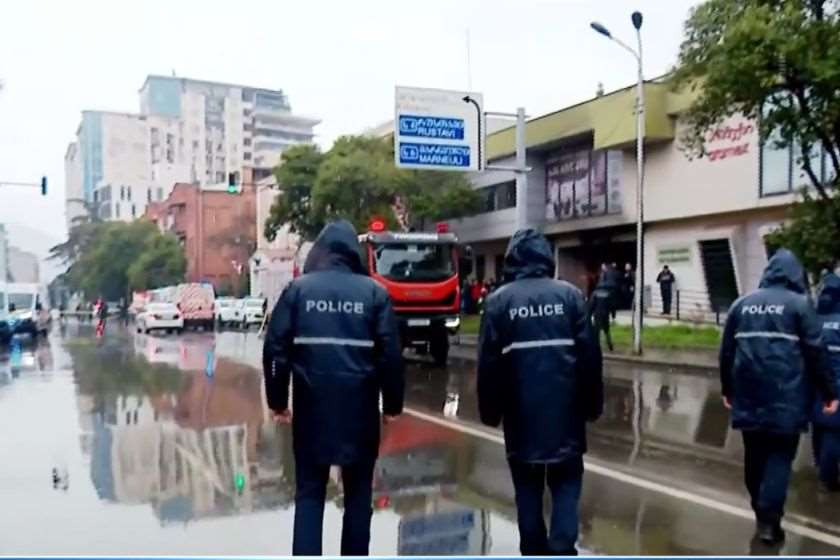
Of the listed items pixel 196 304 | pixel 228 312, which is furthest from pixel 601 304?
pixel 196 304

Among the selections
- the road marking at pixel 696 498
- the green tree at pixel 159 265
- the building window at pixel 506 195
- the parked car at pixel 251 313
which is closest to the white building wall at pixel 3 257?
the parked car at pixel 251 313

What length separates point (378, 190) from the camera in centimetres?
3728

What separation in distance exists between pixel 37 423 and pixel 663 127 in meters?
21.5

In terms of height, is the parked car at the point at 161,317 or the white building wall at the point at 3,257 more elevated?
the white building wall at the point at 3,257

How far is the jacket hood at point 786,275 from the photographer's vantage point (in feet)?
20.1

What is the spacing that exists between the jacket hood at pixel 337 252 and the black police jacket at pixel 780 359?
2.67m

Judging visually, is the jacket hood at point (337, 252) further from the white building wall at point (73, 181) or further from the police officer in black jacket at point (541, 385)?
the white building wall at point (73, 181)

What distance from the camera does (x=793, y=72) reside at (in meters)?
13.9

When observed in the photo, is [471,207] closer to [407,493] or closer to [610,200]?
[610,200]

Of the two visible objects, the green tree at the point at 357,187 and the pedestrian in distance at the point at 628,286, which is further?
the green tree at the point at 357,187

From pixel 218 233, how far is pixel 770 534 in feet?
241

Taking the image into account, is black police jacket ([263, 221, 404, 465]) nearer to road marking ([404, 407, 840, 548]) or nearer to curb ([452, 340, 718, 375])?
road marking ([404, 407, 840, 548])

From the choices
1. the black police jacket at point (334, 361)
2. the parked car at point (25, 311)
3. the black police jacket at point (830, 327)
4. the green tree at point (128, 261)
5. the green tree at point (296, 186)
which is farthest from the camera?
the green tree at point (128, 261)

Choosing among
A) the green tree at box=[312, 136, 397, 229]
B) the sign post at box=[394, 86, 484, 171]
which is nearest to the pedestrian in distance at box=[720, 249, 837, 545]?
the sign post at box=[394, 86, 484, 171]
